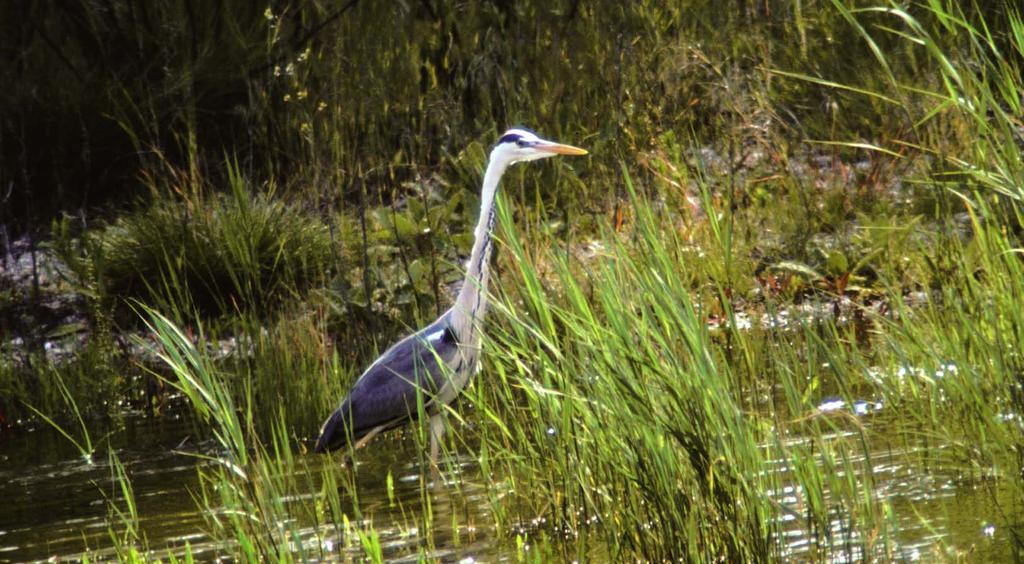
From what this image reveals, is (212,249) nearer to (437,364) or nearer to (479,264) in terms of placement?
(437,364)

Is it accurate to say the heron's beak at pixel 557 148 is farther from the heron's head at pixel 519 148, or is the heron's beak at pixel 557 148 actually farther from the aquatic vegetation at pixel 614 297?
the aquatic vegetation at pixel 614 297

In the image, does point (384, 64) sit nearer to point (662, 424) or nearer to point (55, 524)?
point (55, 524)

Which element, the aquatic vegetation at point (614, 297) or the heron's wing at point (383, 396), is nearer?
the aquatic vegetation at point (614, 297)

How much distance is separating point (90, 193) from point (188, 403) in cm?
418

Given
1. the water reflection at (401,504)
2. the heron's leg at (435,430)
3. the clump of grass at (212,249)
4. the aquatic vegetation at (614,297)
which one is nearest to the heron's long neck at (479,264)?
the aquatic vegetation at (614,297)

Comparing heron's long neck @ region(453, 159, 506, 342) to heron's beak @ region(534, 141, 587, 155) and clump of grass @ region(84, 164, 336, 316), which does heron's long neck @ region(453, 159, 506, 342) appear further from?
clump of grass @ region(84, 164, 336, 316)

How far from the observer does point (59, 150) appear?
10.4 meters

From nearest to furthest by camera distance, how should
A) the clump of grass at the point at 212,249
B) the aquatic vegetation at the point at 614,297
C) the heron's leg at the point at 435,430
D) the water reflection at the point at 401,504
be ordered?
the aquatic vegetation at the point at 614,297 → the water reflection at the point at 401,504 → the heron's leg at the point at 435,430 → the clump of grass at the point at 212,249

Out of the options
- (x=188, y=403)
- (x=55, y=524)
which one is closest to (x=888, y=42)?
(x=188, y=403)

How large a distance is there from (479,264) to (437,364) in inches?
17.1

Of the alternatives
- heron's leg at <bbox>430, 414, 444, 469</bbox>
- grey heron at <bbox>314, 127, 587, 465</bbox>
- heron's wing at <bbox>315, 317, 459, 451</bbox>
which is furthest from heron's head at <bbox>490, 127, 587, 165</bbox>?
heron's leg at <bbox>430, 414, 444, 469</bbox>

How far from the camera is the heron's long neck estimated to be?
17.0ft

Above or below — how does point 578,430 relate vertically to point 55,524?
above

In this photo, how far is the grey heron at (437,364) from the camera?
5277 mm
